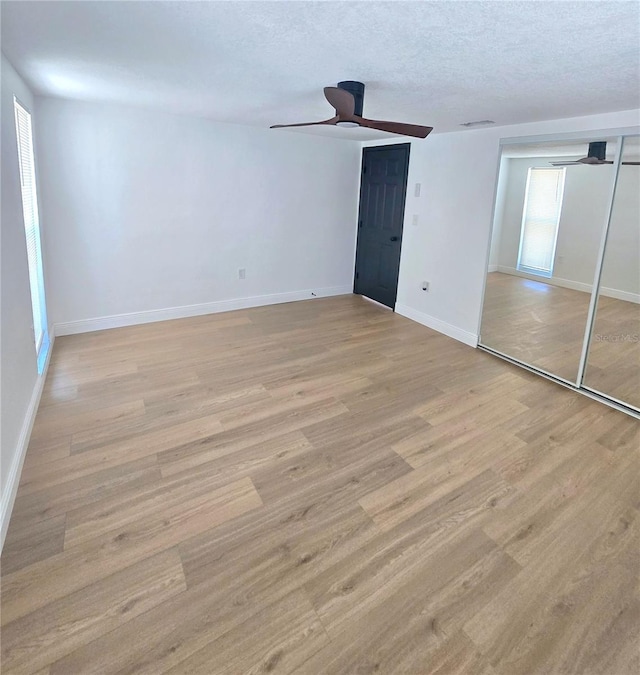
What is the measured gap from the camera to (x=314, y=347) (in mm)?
4258

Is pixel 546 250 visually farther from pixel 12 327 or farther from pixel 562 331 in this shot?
pixel 12 327

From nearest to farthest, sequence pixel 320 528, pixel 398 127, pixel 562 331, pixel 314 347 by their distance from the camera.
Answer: pixel 320 528 < pixel 398 127 < pixel 562 331 < pixel 314 347

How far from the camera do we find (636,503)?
7.37ft

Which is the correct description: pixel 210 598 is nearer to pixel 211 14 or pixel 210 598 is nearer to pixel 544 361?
pixel 211 14

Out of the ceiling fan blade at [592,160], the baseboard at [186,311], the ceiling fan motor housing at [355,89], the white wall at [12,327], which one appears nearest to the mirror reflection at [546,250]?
the ceiling fan blade at [592,160]

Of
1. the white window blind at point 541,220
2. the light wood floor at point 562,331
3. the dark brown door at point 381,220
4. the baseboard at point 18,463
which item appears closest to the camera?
the baseboard at point 18,463

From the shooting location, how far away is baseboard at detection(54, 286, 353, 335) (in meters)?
4.42

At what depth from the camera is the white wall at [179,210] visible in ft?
13.3

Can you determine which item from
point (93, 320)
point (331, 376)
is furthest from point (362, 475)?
point (93, 320)

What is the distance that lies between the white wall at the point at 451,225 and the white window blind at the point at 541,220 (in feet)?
1.10

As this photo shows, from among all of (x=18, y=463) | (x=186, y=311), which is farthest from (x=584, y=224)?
(x=18, y=463)

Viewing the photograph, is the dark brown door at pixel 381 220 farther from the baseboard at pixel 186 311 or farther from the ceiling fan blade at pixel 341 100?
→ the ceiling fan blade at pixel 341 100

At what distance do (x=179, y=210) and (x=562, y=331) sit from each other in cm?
422

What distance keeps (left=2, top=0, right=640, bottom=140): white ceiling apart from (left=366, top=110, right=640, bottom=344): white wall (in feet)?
2.49
